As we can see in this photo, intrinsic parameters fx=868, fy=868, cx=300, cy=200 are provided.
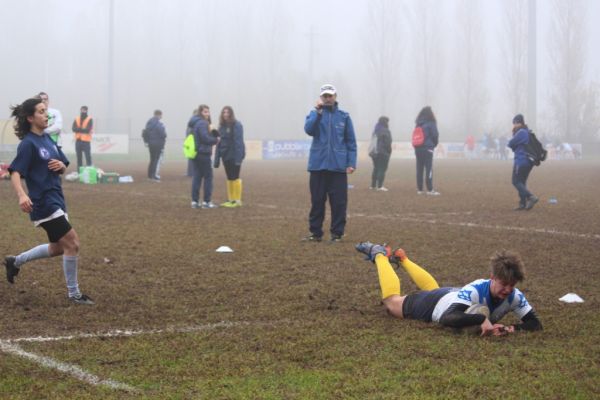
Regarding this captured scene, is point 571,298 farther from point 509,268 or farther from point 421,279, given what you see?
point 509,268

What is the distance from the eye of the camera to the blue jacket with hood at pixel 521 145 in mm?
16656

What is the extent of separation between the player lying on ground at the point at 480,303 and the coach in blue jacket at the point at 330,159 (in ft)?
15.1

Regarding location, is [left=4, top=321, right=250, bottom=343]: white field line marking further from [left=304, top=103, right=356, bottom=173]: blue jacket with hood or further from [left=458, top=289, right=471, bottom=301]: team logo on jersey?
[left=304, top=103, right=356, bottom=173]: blue jacket with hood

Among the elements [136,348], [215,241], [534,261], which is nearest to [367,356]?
[136,348]

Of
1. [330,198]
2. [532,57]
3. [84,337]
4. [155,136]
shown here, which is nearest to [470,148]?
[532,57]

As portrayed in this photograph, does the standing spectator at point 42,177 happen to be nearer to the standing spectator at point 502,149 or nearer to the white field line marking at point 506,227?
the white field line marking at point 506,227

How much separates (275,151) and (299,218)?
40.4 metres

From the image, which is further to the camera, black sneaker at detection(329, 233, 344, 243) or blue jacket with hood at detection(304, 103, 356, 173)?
black sneaker at detection(329, 233, 344, 243)

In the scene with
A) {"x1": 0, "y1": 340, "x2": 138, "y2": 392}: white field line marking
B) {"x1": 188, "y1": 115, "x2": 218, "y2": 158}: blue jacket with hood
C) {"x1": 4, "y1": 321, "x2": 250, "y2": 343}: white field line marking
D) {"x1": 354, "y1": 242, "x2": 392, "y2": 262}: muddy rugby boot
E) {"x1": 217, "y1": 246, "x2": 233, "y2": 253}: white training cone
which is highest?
{"x1": 188, "y1": 115, "x2": 218, "y2": 158}: blue jacket with hood

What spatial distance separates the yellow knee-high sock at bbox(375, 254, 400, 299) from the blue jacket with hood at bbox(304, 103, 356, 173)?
4.32m

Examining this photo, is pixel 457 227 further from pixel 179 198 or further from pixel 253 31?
pixel 253 31

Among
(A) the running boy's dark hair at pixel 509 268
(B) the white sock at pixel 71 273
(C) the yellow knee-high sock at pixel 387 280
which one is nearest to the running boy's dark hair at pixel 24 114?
(B) the white sock at pixel 71 273

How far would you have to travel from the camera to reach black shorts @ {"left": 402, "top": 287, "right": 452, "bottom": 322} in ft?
22.5

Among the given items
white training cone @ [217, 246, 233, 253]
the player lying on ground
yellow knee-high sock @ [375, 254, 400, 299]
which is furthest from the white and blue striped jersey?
white training cone @ [217, 246, 233, 253]
